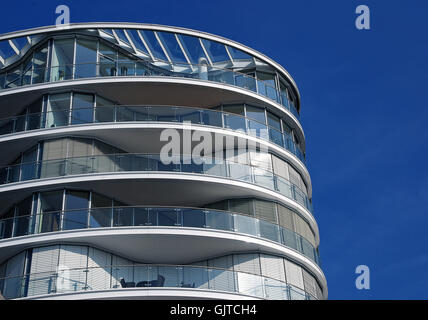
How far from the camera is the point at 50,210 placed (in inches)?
1152

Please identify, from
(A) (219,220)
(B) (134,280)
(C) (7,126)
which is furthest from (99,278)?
(C) (7,126)

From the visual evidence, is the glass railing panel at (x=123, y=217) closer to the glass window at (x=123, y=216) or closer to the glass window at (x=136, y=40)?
the glass window at (x=123, y=216)

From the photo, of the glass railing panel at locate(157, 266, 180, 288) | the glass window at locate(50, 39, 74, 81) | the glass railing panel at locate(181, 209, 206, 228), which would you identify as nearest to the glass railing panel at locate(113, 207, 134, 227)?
the glass railing panel at locate(181, 209, 206, 228)

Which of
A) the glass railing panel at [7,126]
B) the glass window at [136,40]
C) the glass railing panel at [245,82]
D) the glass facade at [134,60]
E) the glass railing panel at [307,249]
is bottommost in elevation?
the glass railing panel at [307,249]

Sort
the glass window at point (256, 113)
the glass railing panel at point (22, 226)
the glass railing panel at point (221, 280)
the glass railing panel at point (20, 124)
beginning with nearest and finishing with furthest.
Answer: the glass railing panel at point (221, 280) → the glass railing panel at point (22, 226) → the glass railing panel at point (20, 124) → the glass window at point (256, 113)

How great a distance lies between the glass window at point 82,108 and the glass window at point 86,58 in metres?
1.01

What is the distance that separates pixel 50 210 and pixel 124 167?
3515 millimetres

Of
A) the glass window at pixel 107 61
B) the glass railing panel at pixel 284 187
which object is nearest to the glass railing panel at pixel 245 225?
the glass railing panel at pixel 284 187

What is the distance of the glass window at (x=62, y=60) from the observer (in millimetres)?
32781

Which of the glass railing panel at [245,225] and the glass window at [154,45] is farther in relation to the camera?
the glass window at [154,45]

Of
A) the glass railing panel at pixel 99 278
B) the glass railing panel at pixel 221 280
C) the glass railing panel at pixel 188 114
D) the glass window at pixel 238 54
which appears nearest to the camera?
the glass railing panel at pixel 99 278

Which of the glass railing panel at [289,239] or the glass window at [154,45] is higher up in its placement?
the glass window at [154,45]

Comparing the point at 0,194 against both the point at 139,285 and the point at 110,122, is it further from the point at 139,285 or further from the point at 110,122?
the point at 139,285

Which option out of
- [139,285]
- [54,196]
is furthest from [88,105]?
[139,285]
